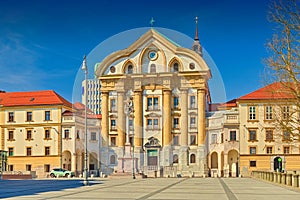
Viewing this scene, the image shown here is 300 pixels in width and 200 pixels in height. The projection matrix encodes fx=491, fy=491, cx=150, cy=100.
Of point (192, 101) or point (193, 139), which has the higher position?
point (192, 101)

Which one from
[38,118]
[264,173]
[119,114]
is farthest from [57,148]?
[264,173]

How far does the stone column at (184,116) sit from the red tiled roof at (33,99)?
1722 cm

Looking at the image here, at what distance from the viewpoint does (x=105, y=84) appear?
2980 inches

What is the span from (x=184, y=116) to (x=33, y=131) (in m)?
22.6

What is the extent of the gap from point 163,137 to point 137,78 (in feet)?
32.6

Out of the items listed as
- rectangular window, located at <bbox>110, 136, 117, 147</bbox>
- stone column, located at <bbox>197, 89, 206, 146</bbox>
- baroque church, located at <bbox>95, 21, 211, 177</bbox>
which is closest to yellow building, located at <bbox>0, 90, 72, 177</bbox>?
baroque church, located at <bbox>95, 21, 211, 177</bbox>

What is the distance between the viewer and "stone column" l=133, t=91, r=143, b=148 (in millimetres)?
74000

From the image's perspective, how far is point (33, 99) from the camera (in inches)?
2938

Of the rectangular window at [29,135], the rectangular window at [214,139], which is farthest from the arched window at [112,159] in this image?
the rectangular window at [214,139]

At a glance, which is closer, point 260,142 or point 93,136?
point 260,142

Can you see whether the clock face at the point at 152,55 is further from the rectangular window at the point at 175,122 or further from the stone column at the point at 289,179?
the stone column at the point at 289,179

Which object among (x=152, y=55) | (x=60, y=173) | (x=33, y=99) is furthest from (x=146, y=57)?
(x=60, y=173)

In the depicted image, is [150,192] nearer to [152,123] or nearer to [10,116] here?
[152,123]

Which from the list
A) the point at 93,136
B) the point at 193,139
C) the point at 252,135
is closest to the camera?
the point at 252,135
